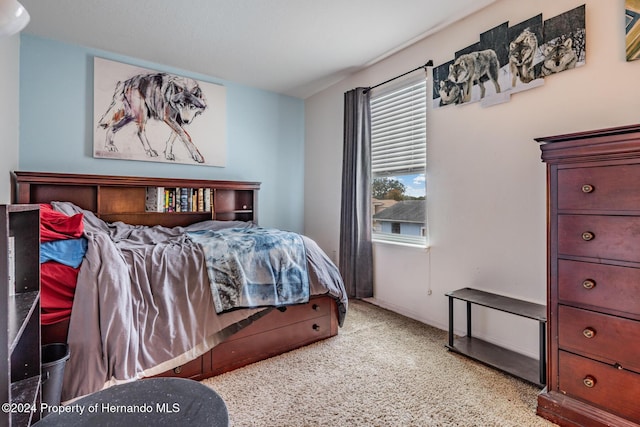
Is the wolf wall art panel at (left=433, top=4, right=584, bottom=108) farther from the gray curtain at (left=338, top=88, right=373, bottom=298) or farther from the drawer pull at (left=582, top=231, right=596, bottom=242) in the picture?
the drawer pull at (left=582, top=231, right=596, bottom=242)

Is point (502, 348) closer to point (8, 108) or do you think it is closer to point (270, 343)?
point (270, 343)

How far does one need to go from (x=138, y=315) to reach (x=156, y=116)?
2.31 metres

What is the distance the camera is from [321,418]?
149cm

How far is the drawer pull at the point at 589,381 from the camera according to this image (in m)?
1.37

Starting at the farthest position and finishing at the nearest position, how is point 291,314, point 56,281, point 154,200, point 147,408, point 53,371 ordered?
point 154,200
point 291,314
point 56,281
point 53,371
point 147,408

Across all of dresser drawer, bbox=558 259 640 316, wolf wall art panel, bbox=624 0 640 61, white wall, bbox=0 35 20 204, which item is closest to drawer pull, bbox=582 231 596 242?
dresser drawer, bbox=558 259 640 316

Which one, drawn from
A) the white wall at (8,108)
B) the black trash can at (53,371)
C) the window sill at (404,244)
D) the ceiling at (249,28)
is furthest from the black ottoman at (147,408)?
the ceiling at (249,28)

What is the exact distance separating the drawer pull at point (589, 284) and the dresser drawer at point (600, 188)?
322mm

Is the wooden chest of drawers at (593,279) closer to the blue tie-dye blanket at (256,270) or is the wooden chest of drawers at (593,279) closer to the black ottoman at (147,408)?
the blue tie-dye blanket at (256,270)

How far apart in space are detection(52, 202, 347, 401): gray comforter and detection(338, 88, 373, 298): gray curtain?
1.39m

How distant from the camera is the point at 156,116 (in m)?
3.19

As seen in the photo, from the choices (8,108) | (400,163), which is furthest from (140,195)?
(400,163)

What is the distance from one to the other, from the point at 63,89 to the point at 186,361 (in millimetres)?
2713

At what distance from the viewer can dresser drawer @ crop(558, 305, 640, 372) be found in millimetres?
1271
